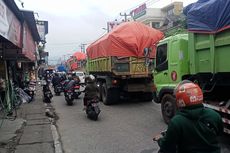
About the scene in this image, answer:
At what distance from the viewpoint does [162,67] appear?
9.16 metres

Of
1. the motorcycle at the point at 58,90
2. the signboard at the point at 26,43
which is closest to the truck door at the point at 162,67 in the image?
the signboard at the point at 26,43

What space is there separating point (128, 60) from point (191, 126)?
405 inches

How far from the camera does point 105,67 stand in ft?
45.4

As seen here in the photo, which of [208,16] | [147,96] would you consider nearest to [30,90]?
[147,96]

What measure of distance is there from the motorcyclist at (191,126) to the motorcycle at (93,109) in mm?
7631

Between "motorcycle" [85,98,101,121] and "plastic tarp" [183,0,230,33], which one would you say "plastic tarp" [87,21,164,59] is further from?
"plastic tarp" [183,0,230,33]

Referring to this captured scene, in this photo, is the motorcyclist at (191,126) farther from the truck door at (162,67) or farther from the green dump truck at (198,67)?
the truck door at (162,67)

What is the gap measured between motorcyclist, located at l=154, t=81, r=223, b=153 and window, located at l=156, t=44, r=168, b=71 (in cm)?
618

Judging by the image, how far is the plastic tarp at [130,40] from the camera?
1298 centimetres

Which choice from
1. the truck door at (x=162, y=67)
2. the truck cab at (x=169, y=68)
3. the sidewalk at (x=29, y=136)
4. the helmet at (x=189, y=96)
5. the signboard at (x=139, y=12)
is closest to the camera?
the helmet at (x=189, y=96)

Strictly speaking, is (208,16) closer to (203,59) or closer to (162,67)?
(203,59)

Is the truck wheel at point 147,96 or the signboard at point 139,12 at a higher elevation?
the signboard at point 139,12

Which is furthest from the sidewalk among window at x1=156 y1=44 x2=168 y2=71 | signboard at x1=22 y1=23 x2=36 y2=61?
window at x1=156 y1=44 x2=168 y2=71

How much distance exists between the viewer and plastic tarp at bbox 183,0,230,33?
609 centimetres
